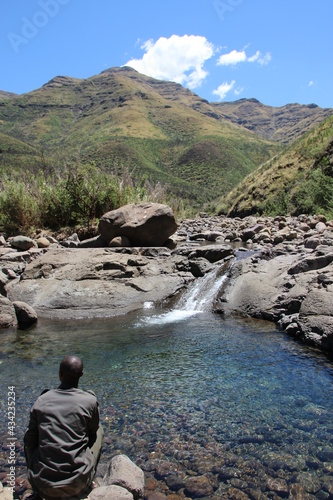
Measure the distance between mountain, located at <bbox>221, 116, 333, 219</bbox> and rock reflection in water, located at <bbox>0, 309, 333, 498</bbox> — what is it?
14370 mm

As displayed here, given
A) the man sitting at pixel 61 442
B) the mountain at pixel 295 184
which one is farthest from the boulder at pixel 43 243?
the mountain at pixel 295 184

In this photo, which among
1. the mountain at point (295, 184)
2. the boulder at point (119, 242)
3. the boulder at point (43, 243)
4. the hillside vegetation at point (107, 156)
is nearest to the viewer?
the boulder at point (119, 242)

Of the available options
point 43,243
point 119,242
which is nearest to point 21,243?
point 43,243

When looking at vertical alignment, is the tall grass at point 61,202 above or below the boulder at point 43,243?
above

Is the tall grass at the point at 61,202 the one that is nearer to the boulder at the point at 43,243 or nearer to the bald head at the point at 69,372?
the boulder at the point at 43,243

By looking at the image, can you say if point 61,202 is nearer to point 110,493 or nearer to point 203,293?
point 203,293

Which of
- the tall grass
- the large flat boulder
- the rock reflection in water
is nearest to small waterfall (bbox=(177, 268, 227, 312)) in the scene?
the large flat boulder

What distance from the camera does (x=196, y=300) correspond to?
10.2 m

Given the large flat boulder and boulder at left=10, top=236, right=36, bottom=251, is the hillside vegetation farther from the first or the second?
the large flat boulder

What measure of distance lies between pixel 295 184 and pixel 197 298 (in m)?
19.5

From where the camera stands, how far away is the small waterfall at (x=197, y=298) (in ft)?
30.4

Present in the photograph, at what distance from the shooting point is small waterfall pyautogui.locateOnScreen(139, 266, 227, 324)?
9265 millimetres

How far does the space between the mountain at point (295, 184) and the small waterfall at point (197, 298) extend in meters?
10.7

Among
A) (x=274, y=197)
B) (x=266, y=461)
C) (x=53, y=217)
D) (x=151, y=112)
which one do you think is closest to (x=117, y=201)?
(x=53, y=217)
